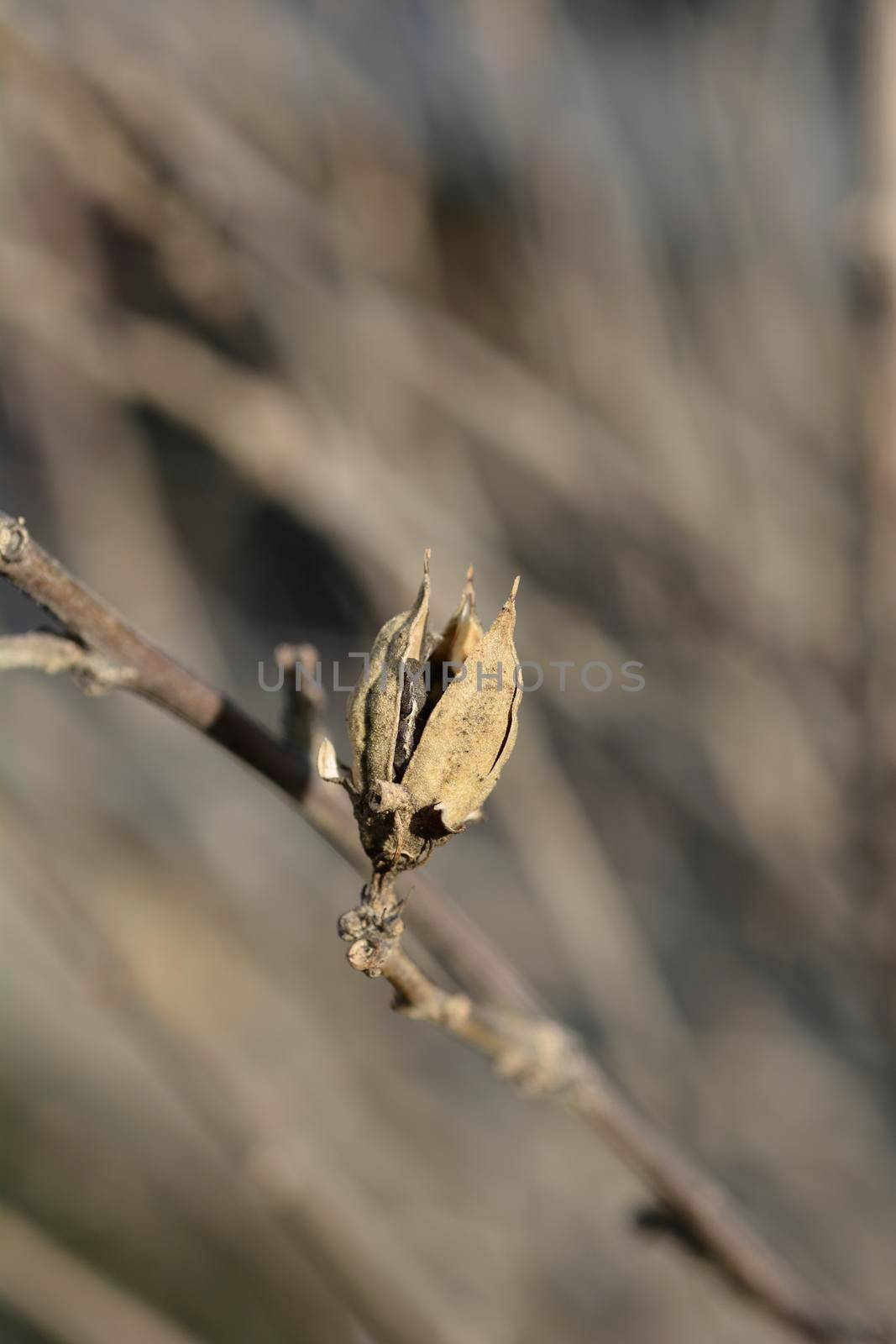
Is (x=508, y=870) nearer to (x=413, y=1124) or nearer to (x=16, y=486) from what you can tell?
(x=413, y=1124)

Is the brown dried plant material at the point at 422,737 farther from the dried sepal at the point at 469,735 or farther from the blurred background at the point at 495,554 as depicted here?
the blurred background at the point at 495,554

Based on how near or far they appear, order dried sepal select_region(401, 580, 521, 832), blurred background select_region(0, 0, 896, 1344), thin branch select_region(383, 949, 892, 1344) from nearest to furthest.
Result: dried sepal select_region(401, 580, 521, 832), thin branch select_region(383, 949, 892, 1344), blurred background select_region(0, 0, 896, 1344)

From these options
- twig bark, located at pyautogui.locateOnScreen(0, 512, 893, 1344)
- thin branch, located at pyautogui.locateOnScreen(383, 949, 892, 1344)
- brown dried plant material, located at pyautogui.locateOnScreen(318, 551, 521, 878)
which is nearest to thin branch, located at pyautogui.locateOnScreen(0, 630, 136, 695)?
twig bark, located at pyautogui.locateOnScreen(0, 512, 893, 1344)

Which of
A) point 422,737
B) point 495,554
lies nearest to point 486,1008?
point 422,737

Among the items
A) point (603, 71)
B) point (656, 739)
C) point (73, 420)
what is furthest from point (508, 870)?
point (603, 71)

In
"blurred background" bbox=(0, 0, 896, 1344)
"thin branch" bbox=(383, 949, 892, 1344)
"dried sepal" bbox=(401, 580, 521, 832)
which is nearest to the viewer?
"dried sepal" bbox=(401, 580, 521, 832)

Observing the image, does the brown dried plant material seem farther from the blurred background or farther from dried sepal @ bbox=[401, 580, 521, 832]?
the blurred background

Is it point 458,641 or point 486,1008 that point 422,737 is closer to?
point 458,641
